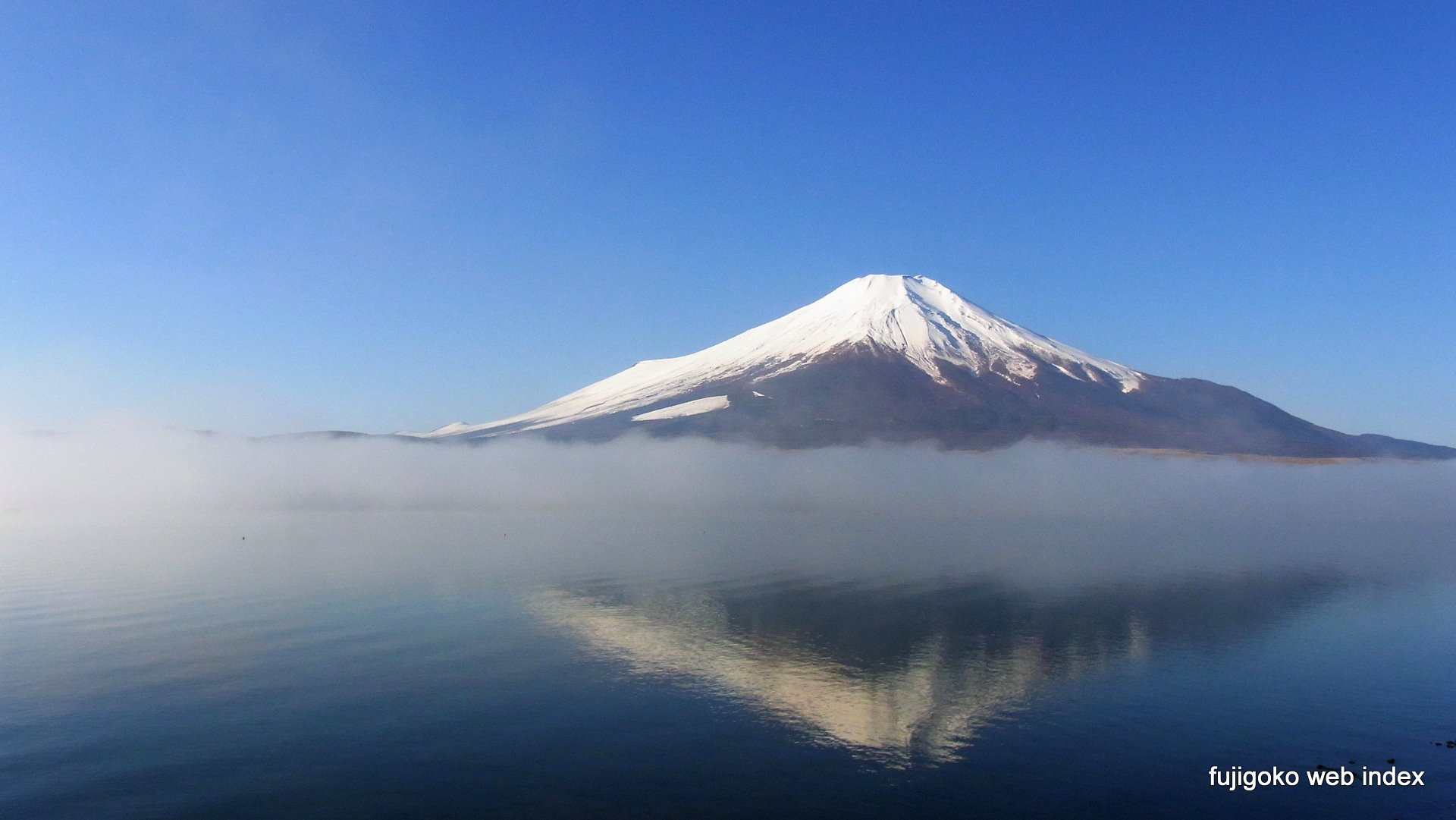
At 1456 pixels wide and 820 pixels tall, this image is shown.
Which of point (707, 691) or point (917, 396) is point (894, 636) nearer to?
point (707, 691)

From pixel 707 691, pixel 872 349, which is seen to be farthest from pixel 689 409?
pixel 707 691

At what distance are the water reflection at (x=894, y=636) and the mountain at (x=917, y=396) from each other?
77.4 m

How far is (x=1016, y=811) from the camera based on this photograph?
1474 cm

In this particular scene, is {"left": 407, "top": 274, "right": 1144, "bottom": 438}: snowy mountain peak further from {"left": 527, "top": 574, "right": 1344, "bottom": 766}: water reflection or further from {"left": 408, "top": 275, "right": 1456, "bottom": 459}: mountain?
{"left": 527, "top": 574, "right": 1344, "bottom": 766}: water reflection

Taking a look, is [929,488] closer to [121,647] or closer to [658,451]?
[658,451]

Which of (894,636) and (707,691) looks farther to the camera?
(894,636)

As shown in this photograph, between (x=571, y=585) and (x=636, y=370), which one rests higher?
(x=636, y=370)

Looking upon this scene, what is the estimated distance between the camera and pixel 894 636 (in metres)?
27.9

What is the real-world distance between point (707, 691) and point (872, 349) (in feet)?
363

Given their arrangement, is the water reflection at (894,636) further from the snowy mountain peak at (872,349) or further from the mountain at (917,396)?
the snowy mountain peak at (872,349)

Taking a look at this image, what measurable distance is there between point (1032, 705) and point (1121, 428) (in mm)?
109261

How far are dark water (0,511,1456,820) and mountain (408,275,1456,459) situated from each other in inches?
2936

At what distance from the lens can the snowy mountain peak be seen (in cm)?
13050

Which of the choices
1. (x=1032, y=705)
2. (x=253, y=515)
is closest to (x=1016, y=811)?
(x=1032, y=705)
